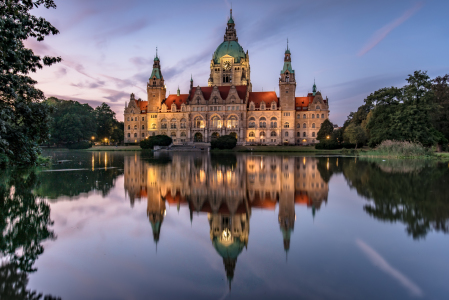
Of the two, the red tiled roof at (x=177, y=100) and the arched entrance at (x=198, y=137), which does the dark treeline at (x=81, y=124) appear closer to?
the red tiled roof at (x=177, y=100)

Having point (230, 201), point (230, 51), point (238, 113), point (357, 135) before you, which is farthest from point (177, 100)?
point (230, 201)

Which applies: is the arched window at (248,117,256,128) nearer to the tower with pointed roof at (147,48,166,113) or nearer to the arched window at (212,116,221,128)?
the arched window at (212,116,221,128)

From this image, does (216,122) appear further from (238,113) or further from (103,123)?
(103,123)

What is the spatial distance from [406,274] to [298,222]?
3008 millimetres

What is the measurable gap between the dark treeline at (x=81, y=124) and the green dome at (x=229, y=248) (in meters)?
72.5

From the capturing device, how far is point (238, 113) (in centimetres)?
8325

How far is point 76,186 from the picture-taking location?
1279 centimetres

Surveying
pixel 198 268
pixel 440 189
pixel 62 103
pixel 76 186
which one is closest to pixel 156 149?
pixel 62 103

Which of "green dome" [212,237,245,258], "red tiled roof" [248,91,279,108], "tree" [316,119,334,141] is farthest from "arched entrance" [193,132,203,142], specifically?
"green dome" [212,237,245,258]

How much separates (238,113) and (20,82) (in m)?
73.5

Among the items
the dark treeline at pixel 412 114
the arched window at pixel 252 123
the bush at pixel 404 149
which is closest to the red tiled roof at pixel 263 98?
the arched window at pixel 252 123

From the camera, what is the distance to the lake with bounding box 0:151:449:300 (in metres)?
4.18

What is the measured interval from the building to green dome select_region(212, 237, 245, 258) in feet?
244

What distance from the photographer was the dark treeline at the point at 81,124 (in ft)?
255
